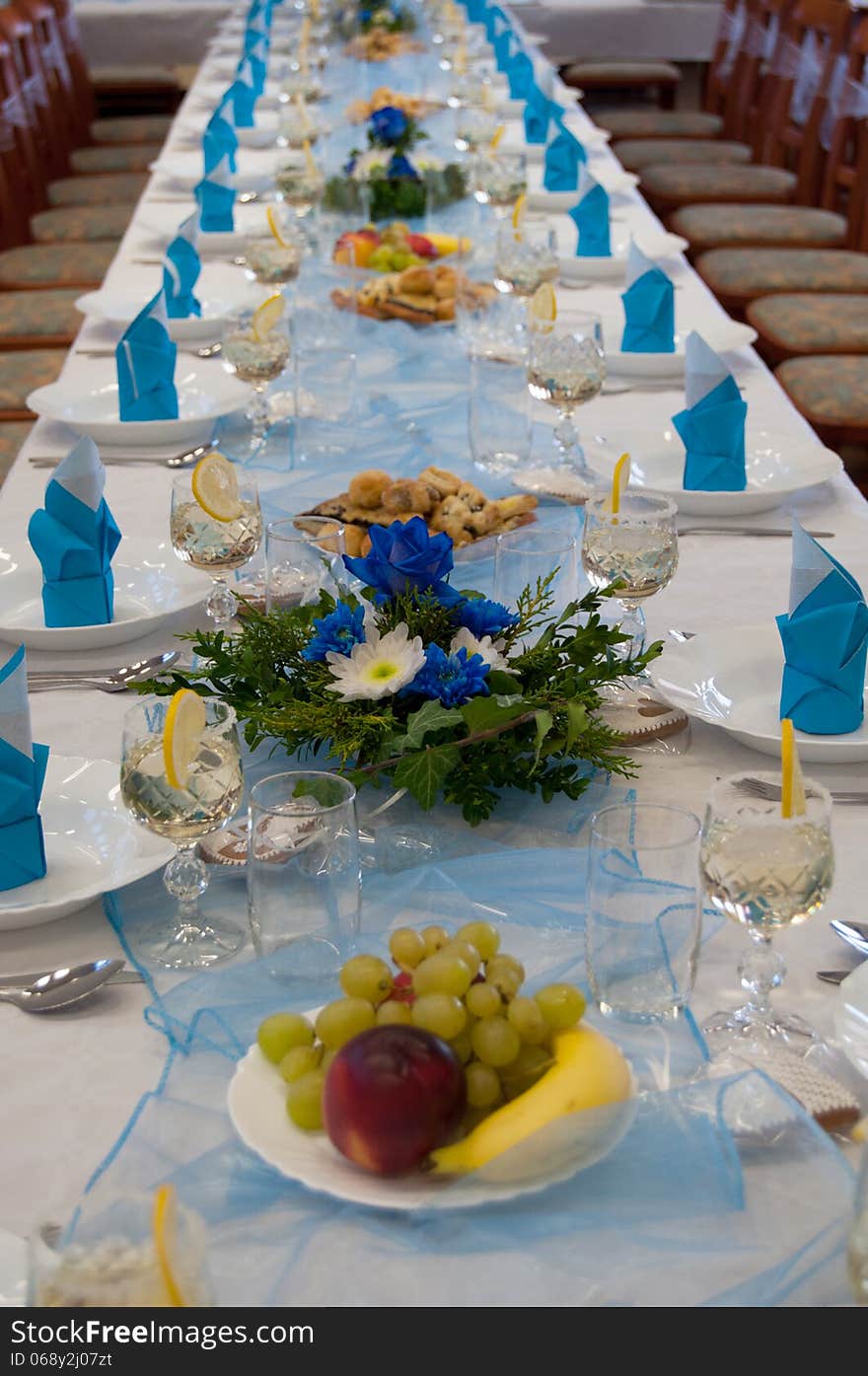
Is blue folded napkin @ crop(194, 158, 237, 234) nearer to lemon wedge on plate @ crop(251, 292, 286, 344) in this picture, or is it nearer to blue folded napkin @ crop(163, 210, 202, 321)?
blue folded napkin @ crop(163, 210, 202, 321)

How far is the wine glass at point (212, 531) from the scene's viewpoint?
5.27 feet

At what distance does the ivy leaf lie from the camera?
124 cm

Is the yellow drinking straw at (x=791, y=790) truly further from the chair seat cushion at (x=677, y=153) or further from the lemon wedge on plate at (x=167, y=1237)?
the chair seat cushion at (x=677, y=153)

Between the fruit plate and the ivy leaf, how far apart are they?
375mm

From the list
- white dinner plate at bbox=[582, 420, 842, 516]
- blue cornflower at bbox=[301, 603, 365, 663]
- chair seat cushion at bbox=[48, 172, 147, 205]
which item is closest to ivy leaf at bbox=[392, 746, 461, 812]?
blue cornflower at bbox=[301, 603, 365, 663]

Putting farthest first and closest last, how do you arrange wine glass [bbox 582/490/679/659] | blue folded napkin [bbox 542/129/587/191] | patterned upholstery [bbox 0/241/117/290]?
1. patterned upholstery [bbox 0/241/117/290]
2. blue folded napkin [bbox 542/129/587/191]
3. wine glass [bbox 582/490/679/659]

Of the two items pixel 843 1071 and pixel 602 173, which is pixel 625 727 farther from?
pixel 602 173

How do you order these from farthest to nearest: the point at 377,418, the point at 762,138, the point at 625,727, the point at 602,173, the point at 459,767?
the point at 762,138 < the point at 602,173 < the point at 377,418 < the point at 625,727 < the point at 459,767

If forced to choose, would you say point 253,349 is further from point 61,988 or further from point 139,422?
point 61,988

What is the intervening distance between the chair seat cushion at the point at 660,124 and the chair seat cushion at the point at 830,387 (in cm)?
267

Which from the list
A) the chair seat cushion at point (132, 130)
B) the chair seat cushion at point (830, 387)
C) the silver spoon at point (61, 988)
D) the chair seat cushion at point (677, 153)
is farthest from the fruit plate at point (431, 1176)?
the chair seat cushion at point (132, 130)

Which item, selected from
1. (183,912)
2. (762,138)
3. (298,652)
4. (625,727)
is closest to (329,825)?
(183,912)

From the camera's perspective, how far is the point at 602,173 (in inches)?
153

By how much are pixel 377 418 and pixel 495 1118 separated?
1.62 meters
